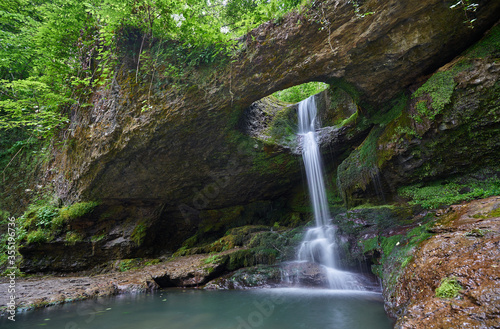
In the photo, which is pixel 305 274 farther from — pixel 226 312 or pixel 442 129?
pixel 442 129

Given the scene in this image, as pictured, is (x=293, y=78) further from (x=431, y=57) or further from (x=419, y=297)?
(x=419, y=297)

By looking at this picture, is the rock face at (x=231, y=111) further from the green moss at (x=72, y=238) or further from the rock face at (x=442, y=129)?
the green moss at (x=72, y=238)

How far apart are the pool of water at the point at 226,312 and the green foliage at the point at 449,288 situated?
1.10 m

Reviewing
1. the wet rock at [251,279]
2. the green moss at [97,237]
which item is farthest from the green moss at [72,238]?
the wet rock at [251,279]

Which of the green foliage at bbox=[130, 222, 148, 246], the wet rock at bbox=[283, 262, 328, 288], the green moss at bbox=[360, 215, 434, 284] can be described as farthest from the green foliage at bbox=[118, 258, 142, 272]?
the green moss at bbox=[360, 215, 434, 284]

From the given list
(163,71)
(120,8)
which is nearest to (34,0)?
(120,8)

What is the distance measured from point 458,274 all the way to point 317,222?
6792 millimetres

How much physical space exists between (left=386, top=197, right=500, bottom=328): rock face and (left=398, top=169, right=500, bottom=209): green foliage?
129cm

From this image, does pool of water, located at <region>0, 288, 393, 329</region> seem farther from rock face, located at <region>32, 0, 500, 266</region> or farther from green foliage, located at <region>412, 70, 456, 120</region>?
rock face, located at <region>32, 0, 500, 266</region>

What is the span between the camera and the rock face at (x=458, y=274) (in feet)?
6.42

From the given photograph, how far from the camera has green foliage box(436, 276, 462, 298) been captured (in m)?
2.24

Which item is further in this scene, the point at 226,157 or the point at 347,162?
the point at 226,157

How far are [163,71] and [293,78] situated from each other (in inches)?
154

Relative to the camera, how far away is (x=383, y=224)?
5375mm
